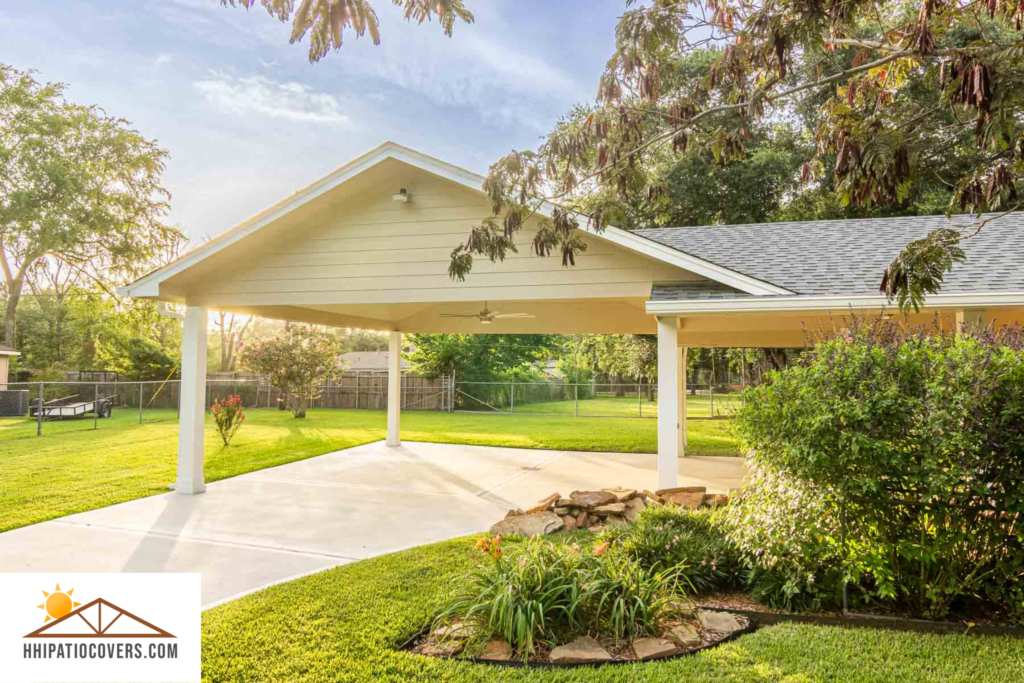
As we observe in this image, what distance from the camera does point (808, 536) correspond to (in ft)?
13.5

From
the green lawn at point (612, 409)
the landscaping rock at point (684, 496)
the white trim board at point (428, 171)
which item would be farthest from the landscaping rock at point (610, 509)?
the green lawn at point (612, 409)

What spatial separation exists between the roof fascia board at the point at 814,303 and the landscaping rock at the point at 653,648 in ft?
11.7

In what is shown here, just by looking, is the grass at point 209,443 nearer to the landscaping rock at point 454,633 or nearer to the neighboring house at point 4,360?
the landscaping rock at point 454,633

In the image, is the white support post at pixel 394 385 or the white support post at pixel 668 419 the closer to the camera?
the white support post at pixel 668 419

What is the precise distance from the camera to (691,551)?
4645 millimetres

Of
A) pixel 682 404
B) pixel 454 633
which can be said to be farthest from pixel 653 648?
pixel 682 404

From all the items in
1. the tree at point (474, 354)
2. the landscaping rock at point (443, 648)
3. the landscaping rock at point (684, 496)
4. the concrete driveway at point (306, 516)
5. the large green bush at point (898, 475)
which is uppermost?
the tree at point (474, 354)

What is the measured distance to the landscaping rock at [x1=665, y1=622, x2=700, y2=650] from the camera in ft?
12.0

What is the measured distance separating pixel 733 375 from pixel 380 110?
35007mm

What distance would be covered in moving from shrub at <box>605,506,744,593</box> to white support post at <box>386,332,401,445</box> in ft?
28.5

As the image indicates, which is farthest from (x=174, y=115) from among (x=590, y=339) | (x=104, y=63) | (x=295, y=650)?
(x=590, y=339)

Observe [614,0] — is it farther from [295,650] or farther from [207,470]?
[207,470]

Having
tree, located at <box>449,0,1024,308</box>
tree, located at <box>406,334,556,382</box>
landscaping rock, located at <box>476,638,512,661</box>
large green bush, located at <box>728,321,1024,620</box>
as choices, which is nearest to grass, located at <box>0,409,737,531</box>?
large green bush, located at <box>728,321,1024,620</box>

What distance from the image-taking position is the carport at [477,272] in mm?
6438
